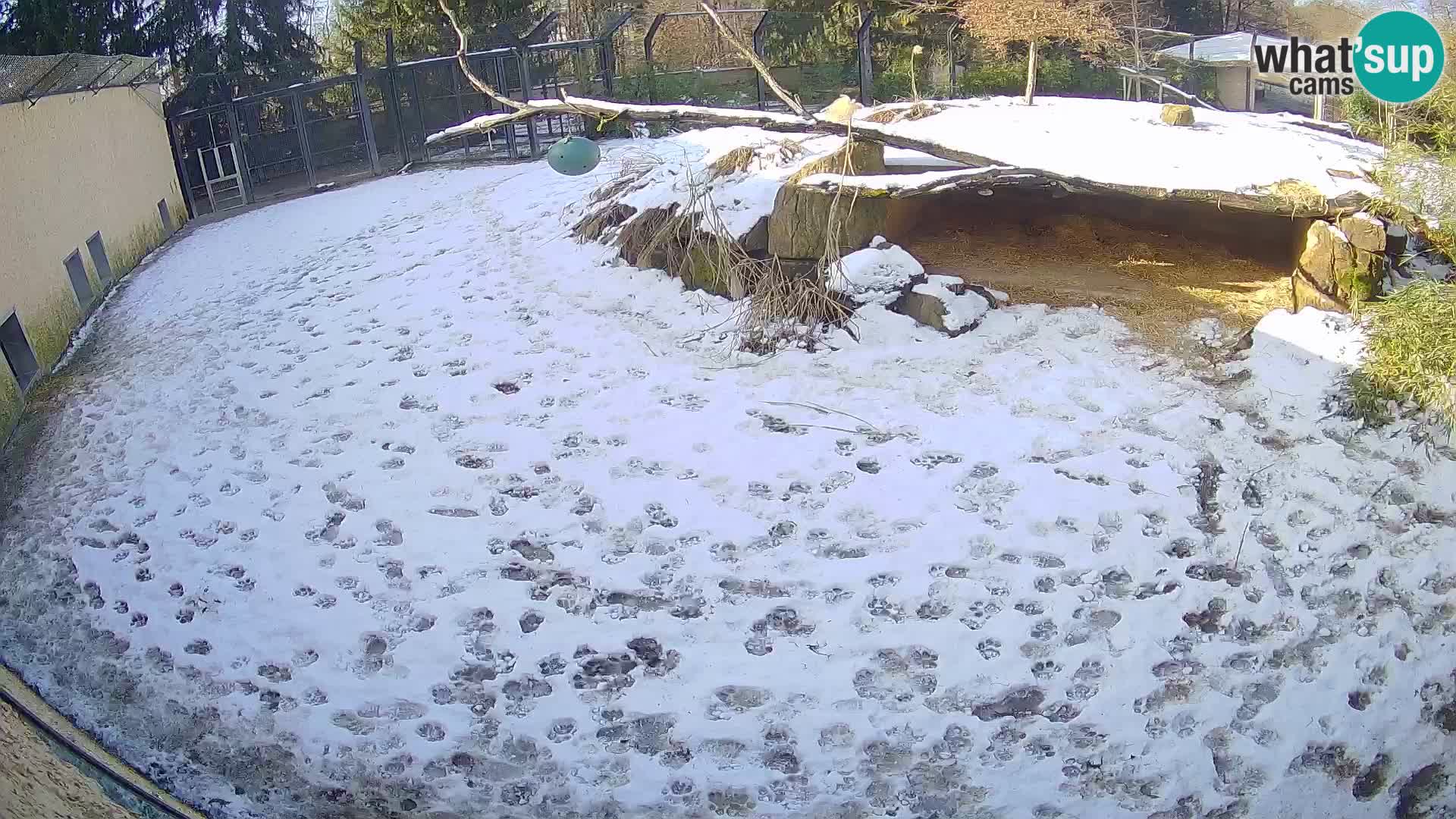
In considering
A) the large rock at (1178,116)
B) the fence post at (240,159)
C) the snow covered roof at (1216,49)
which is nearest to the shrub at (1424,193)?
the large rock at (1178,116)

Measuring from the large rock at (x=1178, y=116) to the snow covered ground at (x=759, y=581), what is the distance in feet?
8.41

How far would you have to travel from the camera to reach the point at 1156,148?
641 centimetres

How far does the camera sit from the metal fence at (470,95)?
1357cm

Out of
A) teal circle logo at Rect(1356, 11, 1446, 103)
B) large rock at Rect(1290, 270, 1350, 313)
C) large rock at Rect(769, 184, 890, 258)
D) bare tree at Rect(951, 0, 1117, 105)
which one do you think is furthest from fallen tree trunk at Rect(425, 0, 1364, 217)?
bare tree at Rect(951, 0, 1117, 105)

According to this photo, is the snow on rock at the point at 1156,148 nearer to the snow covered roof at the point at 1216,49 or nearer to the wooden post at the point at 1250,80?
the wooden post at the point at 1250,80

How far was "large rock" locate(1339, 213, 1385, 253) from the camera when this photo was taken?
541cm

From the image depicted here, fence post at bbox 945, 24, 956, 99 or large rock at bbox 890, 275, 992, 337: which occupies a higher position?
fence post at bbox 945, 24, 956, 99

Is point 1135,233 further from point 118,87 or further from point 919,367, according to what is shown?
point 118,87

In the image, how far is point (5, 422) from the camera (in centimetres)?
627

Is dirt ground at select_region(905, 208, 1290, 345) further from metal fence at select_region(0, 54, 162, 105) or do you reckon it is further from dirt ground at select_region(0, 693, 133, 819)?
metal fence at select_region(0, 54, 162, 105)

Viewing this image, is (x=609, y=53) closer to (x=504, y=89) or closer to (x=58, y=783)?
(x=504, y=89)

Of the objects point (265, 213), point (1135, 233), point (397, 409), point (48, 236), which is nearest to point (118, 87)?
point (265, 213)

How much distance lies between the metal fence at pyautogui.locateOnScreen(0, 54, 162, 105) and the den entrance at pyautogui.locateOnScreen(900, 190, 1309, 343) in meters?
6.68

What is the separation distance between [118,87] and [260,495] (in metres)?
7.93
